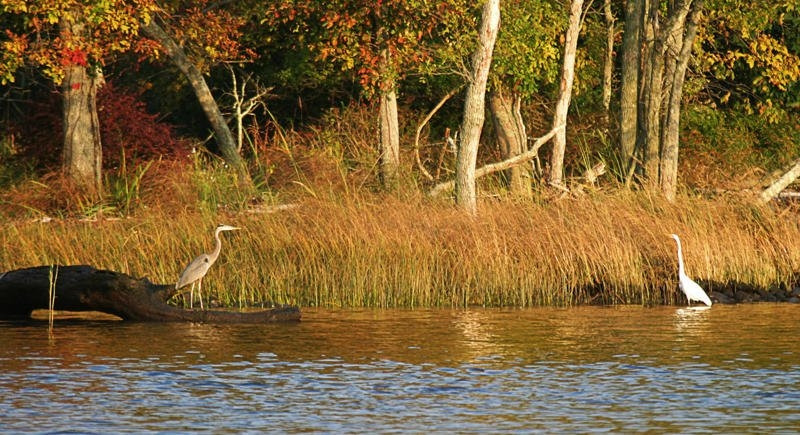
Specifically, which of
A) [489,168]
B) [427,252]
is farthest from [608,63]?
[427,252]

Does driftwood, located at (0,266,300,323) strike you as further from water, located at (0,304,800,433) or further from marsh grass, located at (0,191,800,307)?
marsh grass, located at (0,191,800,307)

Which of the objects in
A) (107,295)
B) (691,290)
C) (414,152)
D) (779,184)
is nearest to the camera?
(107,295)

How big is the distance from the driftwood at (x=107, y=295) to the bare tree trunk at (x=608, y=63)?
16.2 meters

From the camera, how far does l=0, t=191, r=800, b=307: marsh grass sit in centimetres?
1895

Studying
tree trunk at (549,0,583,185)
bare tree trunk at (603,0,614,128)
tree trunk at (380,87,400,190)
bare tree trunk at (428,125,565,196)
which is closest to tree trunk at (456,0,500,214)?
bare tree trunk at (428,125,565,196)

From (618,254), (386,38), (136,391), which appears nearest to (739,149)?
(386,38)

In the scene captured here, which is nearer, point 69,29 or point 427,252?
point 427,252

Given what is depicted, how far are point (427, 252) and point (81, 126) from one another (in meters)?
8.56

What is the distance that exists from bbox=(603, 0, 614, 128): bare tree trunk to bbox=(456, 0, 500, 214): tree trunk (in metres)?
8.82

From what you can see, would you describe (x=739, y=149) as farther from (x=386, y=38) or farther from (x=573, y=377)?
(x=573, y=377)

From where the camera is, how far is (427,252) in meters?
18.9

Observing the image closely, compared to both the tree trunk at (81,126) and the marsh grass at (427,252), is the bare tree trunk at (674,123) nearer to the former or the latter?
the marsh grass at (427,252)

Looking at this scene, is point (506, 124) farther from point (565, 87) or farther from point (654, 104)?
point (654, 104)

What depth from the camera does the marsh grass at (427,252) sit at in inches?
746
